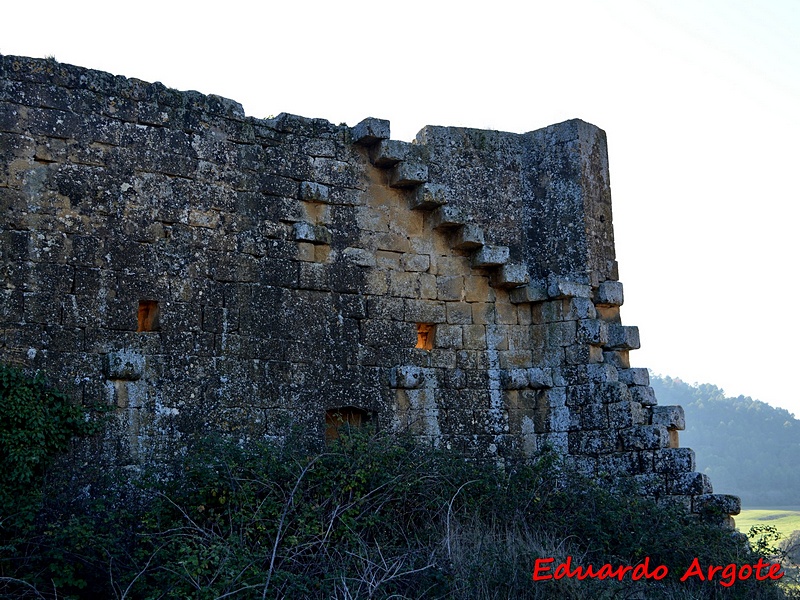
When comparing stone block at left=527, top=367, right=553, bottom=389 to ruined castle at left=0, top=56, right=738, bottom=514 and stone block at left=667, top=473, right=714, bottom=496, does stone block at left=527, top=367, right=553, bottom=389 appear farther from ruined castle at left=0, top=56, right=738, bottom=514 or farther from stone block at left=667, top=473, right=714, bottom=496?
stone block at left=667, top=473, right=714, bottom=496

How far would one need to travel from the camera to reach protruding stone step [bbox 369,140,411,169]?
33.0 ft

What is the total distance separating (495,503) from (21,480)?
4.08 m

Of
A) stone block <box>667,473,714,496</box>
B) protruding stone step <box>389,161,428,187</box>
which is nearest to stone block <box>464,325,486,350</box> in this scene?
protruding stone step <box>389,161,428,187</box>

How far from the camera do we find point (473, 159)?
35.7 ft

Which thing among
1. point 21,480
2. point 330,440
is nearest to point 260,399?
point 330,440

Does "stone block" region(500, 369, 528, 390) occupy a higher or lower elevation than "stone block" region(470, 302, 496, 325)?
lower

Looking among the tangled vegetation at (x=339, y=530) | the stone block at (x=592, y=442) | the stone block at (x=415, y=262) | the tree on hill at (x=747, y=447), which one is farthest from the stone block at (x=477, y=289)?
the tree on hill at (x=747, y=447)

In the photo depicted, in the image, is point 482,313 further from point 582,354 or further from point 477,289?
point 582,354

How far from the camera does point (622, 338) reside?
10.7 meters

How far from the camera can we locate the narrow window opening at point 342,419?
377 inches

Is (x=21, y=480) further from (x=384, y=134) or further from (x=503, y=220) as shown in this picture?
(x=503, y=220)

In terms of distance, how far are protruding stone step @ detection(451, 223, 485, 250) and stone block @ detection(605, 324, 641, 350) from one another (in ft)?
5.88

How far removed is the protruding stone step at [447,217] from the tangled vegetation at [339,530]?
246cm

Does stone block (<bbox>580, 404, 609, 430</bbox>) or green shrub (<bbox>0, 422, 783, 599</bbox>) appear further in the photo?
stone block (<bbox>580, 404, 609, 430</bbox>)
